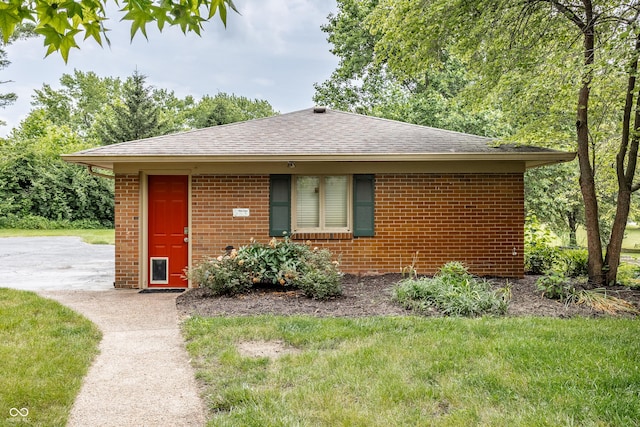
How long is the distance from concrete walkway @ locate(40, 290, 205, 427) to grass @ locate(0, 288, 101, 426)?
126mm

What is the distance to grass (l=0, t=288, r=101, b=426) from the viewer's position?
3113 millimetres

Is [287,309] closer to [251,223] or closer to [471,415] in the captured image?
[251,223]

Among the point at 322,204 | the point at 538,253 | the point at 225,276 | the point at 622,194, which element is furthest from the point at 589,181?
the point at 225,276

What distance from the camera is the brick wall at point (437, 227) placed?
8.32 metres

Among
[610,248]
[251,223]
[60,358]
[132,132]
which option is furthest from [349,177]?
[132,132]

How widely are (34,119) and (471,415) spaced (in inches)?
1660

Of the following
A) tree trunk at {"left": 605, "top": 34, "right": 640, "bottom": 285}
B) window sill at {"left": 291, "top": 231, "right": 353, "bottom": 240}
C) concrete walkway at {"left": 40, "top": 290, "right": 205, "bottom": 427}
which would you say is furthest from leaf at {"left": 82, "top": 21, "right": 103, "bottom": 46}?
tree trunk at {"left": 605, "top": 34, "right": 640, "bottom": 285}

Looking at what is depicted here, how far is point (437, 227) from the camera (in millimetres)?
8391

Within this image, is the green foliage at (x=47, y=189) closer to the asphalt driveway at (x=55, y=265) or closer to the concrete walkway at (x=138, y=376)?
the asphalt driveway at (x=55, y=265)

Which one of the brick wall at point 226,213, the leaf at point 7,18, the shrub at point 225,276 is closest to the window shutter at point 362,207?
the brick wall at point 226,213

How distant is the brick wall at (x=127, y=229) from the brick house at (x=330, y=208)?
0.06 ft

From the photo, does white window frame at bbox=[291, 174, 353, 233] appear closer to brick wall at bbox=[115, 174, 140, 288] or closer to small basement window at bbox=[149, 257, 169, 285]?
small basement window at bbox=[149, 257, 169, 285]

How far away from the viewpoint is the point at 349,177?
27.3 ft

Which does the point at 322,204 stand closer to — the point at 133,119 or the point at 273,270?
the point at 273,270
